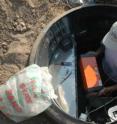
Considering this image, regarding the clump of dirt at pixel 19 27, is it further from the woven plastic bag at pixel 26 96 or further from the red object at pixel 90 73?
the red object at pixel 90 73

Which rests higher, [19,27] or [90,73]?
[19,27]

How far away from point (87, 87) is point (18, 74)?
640mm

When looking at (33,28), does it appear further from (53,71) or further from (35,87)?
(35,87)

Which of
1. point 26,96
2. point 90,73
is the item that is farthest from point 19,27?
point 26,96

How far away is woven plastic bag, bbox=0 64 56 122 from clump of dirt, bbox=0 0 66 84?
26 centimetres

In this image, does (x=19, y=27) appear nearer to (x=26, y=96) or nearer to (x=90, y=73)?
(x=90, y=73)

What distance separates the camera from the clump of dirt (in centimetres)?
276

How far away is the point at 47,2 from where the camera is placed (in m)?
3.17

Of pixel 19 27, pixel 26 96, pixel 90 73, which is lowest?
pixel 90 73

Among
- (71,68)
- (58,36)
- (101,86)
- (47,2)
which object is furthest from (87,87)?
(47,2)

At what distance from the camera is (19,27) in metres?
2.99

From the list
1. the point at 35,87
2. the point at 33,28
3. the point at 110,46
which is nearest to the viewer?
the point at 35,87

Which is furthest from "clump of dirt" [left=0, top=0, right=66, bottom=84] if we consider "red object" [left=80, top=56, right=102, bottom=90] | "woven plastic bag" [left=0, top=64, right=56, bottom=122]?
"red object" [left=80, top=56, right=102, bottom=90]

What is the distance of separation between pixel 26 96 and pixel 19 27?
2.66 ft
